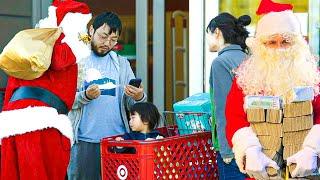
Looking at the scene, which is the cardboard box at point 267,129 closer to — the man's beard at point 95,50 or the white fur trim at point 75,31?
the white fur trim at point 75,31

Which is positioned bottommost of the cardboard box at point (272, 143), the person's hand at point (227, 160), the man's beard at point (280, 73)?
the person's hand at point (227, 160)

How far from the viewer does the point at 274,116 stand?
4.12 m

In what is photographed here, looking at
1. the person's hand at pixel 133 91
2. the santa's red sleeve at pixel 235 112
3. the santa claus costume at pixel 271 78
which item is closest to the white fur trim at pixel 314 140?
the santa claus costume at pixel 271 78

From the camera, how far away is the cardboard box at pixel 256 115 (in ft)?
13.6

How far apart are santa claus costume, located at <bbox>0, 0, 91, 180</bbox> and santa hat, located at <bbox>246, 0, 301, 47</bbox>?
1.33 m

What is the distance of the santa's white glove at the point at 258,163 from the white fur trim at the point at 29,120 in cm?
146

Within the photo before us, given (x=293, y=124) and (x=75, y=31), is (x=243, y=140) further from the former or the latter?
(x=75, y=31)

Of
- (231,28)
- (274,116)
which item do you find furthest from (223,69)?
(274,116)

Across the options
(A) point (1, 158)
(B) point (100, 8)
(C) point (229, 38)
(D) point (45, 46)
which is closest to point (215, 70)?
(C) point (229, 38)

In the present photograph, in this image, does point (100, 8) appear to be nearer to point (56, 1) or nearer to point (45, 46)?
point (56, 1)

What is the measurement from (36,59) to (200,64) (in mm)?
2566

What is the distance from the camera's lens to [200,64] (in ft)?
23.1

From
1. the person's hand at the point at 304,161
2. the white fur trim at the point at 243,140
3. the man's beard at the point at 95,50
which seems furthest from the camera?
the man's beard at the point at 95,50

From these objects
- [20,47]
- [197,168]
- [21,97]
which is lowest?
[197,168]
